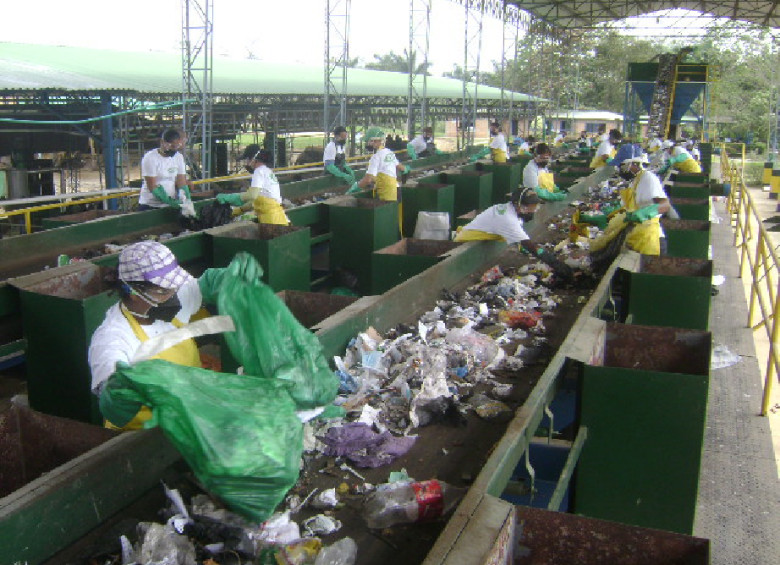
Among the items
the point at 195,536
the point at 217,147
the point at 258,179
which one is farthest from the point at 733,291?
the point at 217,147

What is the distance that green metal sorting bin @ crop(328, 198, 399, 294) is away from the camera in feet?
29.2

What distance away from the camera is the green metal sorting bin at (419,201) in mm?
11188

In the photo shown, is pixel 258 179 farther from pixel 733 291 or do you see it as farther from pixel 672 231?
pixel 733 291

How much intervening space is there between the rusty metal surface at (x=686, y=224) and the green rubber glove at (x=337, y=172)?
5.26m

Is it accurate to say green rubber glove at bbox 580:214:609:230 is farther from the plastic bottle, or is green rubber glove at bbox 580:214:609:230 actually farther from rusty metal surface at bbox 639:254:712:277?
the plastic bottle

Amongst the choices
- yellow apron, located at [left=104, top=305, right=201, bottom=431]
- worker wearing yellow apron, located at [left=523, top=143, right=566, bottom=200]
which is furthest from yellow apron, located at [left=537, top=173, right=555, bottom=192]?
yellow apron, located at [left=104, top=305, right=201, bottom=431]

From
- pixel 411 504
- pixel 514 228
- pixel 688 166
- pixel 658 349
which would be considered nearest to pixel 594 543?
pixel 411 504

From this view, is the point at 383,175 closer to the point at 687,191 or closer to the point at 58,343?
the point at 687,191

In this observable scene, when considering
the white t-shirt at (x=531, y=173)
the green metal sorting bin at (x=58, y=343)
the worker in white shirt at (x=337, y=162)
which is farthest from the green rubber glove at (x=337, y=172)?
the green metal sorting bin at (x=58, y=343)

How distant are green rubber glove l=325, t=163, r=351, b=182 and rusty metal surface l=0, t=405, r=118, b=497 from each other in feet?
29.0

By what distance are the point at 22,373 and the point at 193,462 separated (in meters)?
5.08

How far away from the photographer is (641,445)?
392cm

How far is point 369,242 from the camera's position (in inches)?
350

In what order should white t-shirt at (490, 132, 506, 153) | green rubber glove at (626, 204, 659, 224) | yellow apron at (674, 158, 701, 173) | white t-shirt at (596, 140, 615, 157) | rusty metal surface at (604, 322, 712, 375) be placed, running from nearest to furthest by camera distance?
rusty metal surface at (604, 322, 712, 375) < green rubber glove at (626, 204, 659, 224) < yellow apron at (674, 158, 701, 173) < white t-shirt at (490, 132, 506, 153) < white t-shirt at (596, 140, 615, 157)
